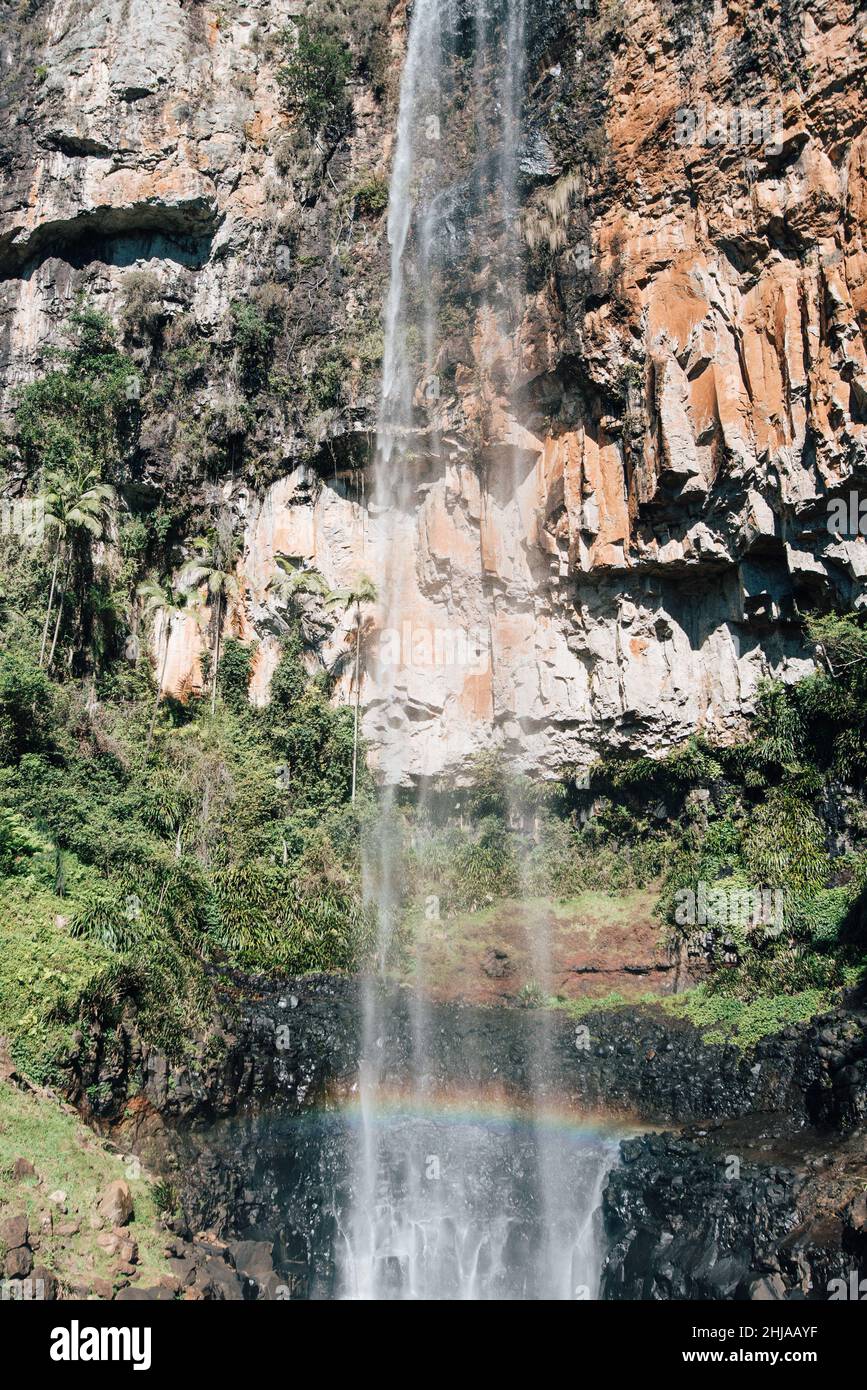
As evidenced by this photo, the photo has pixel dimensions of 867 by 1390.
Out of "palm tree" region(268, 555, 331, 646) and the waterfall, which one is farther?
"palm tree" region(268, 555, 331, 646)

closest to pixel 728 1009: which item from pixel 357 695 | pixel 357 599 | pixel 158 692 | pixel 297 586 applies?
pixel 357 695

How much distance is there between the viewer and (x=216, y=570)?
24.0m

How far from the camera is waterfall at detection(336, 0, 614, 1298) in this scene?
540 inches

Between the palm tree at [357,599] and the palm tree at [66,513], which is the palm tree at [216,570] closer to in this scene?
the palm tree at [66,513]

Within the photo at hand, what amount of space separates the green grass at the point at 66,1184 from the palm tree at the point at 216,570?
1262 cm

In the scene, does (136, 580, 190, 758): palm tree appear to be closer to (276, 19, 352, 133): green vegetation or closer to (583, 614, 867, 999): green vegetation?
(583, 614, 867, 999): green vegetation

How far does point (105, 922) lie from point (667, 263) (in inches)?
605

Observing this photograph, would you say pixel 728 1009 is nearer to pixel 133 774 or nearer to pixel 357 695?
pixel 357 695

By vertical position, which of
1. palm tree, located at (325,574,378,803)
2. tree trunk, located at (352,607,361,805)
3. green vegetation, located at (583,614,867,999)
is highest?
palm tree, located at (325,574,378,803)

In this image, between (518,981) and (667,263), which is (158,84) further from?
(518,981)

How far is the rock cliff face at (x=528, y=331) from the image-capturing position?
18969 millimetres

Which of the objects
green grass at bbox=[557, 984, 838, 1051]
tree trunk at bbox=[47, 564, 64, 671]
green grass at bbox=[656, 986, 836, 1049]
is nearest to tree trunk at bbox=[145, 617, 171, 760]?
tree trunk at bbox=[47, 564, 64, 671]

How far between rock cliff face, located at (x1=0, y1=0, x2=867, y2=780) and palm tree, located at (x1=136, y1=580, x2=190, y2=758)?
13.8 inches

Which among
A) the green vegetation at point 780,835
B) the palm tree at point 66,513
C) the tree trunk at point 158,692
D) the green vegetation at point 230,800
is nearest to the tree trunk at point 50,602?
the palm tree at point 66,513
